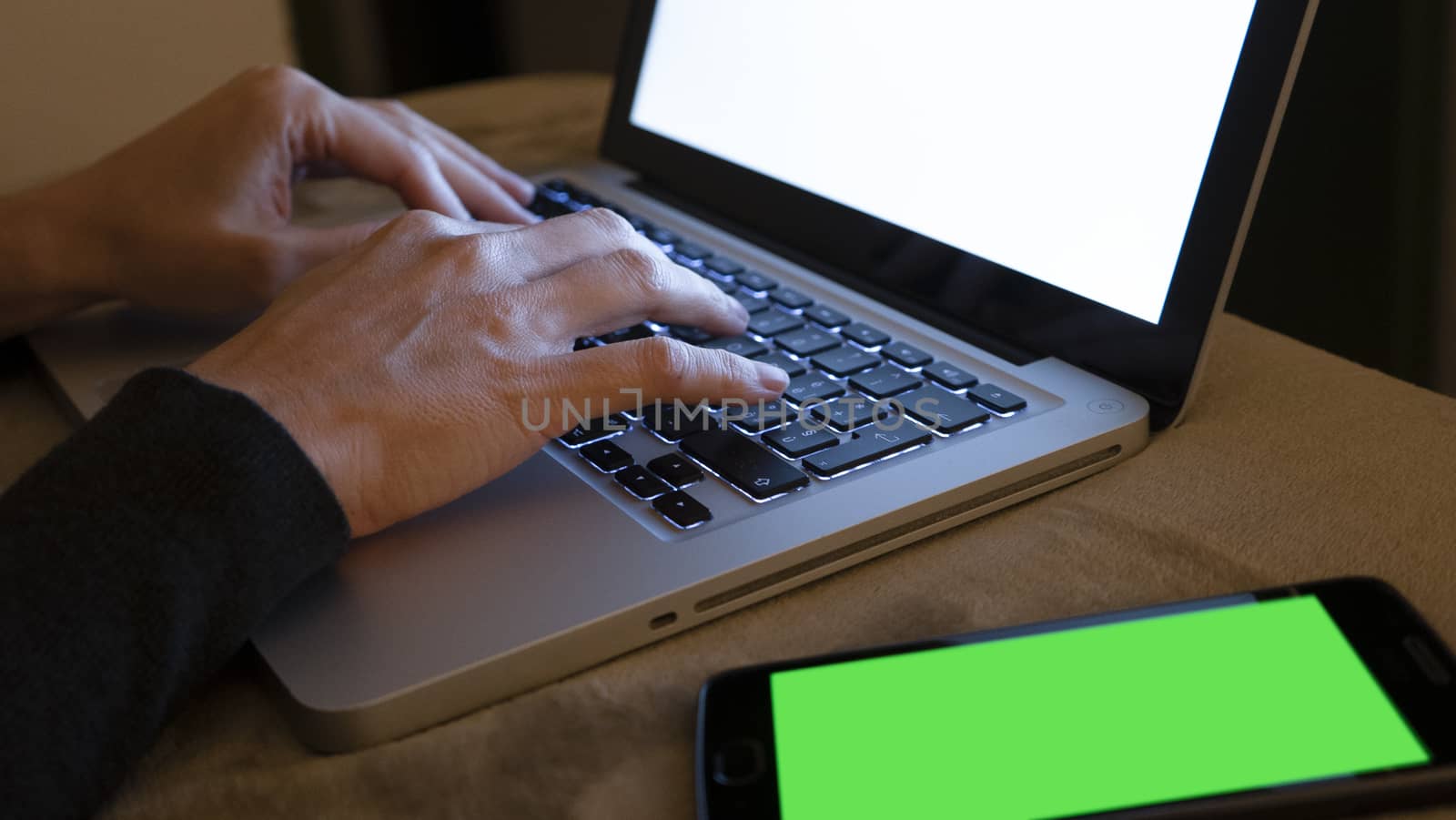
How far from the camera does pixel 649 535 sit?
45 centimetres

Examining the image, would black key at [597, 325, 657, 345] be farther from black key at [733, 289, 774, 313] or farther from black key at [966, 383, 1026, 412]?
black key at [966, 383, 1026, 412]

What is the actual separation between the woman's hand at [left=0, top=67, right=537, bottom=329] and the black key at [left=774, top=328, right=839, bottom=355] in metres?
0.25

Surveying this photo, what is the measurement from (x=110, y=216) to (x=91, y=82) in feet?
2.12

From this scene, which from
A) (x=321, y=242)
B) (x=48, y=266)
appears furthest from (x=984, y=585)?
(x=48, y=266)

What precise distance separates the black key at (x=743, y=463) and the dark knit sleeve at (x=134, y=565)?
0.15 meters

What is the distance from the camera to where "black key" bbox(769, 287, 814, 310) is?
65 cm

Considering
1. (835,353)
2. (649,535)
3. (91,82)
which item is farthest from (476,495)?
(91,82)

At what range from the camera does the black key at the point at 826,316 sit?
2.03 feet

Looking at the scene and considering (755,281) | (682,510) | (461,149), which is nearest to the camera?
(682,510)

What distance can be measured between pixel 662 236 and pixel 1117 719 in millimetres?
483

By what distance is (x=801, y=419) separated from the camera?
20.4 inches

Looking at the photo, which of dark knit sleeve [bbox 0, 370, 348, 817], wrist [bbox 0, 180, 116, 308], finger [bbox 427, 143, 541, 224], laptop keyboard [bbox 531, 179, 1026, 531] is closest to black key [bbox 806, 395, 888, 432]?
laptop keyboard [bbox 531, 179, 1026, 531]

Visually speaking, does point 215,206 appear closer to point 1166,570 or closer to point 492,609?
point 492,609

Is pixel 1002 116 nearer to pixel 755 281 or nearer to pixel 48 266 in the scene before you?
pixel 755 281
